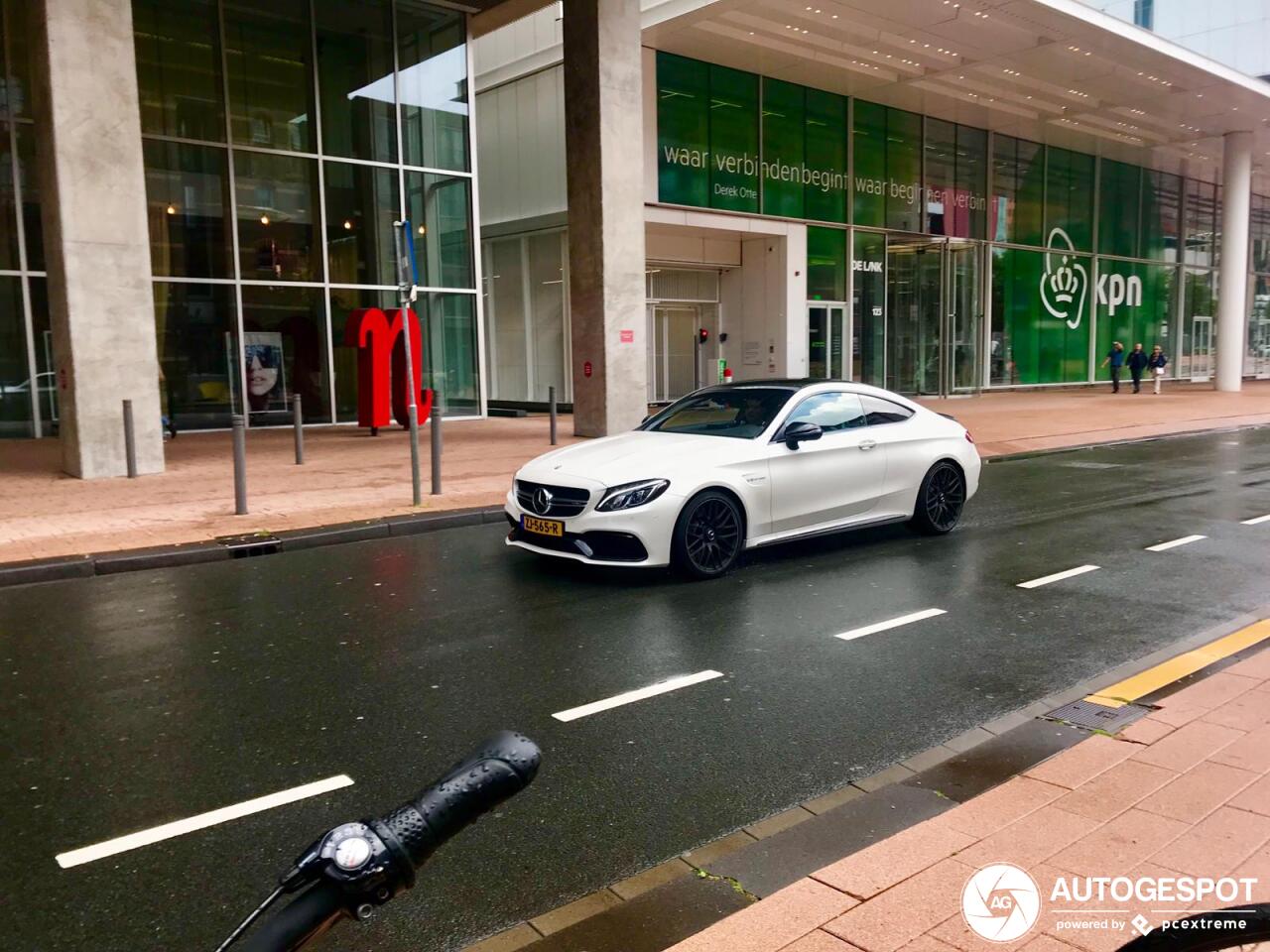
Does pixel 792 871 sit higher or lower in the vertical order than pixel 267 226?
lower

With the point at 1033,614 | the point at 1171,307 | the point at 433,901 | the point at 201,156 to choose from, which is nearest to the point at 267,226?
the point at 201,156

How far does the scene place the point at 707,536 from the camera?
7.98 m

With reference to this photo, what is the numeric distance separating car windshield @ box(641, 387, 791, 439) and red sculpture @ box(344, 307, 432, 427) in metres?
10.3

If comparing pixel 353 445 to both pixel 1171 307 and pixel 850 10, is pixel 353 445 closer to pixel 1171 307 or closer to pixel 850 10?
pixel 850 10

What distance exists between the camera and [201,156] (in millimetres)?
20453

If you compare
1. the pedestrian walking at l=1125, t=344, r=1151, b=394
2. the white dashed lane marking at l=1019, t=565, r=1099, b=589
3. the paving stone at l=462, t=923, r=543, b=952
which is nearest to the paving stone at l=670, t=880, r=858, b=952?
the paving stone at l=462, t=923, r=543, b=952

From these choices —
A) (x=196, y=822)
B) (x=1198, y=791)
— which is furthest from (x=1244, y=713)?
(x=196, y=822)

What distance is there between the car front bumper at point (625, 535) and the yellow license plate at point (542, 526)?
5cm

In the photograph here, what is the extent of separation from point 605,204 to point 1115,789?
616 inches

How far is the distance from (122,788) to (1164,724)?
4543 mm

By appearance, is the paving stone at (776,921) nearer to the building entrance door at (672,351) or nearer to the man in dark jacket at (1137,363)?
the building entrance door at (672,351)

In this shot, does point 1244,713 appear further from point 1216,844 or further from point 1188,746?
point 1216,844

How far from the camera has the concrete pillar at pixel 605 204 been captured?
59.3 feet

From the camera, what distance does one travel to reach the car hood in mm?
7750
